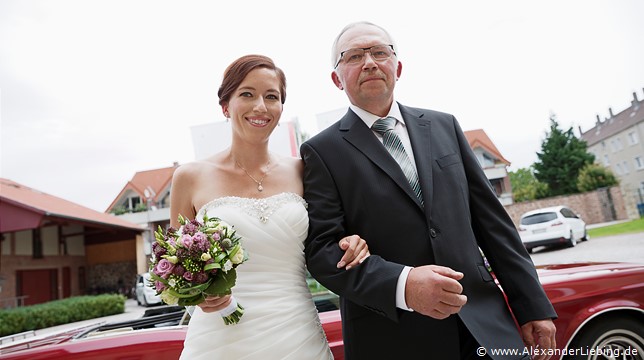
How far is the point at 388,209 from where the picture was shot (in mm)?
1725

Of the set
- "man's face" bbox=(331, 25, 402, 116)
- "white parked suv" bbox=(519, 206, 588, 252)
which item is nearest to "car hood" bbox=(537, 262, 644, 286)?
"man's face" bbox=(331, 25, 402, 116)

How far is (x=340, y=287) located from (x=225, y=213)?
2.70ft

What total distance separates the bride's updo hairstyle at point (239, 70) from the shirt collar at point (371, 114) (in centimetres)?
59

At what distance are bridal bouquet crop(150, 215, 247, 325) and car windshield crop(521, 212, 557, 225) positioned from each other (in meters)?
14.0

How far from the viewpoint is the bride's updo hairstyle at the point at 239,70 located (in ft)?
7.46

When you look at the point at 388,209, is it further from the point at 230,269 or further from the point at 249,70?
the point at 249,70

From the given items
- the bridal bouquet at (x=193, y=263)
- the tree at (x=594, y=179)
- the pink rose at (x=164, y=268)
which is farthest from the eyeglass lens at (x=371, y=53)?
the tree at (x=594, y=179)

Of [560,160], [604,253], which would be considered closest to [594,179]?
[560,160]

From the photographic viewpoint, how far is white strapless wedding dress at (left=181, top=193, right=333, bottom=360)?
6.49ft

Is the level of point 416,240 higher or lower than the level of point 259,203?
lower

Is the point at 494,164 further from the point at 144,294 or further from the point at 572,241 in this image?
the point at 144,294

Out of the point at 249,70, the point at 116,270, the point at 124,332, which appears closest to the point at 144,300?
the point at 116,270

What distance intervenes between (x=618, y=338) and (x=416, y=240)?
2.29 meters

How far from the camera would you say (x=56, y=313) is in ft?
49.1
